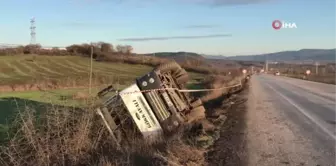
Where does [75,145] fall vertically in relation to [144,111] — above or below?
below

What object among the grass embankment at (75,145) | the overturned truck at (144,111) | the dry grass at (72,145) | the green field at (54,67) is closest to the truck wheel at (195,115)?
the overturned truck at (144,111)

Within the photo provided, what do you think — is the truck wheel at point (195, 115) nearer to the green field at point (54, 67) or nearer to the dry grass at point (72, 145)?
the dry grass at point (72, 145)

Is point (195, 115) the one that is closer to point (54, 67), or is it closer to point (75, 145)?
point (75, 145)

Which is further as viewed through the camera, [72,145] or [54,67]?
[54,67]

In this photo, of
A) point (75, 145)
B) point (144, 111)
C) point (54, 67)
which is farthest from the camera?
point (54, 67)

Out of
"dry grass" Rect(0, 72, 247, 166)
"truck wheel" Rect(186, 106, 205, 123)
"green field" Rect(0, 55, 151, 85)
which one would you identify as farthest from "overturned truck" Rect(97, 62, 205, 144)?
"green field" Rect(0, 55, 151, 85)

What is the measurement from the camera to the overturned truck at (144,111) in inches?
452

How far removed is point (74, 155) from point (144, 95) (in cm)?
245

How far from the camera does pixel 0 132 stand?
1769cm

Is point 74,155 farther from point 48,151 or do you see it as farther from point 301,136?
point 301,136

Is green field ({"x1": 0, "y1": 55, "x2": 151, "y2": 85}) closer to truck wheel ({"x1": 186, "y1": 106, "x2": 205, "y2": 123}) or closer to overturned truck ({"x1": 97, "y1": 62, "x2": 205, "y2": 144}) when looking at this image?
truck wheel ({"x1": 186, "y1": 106, "x2": 205, "y2": 123})

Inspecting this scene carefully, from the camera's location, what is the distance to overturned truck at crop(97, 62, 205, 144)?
452 inches

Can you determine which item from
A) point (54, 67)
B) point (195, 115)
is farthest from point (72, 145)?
point (54, 67)

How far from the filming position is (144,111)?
38.1 ft
